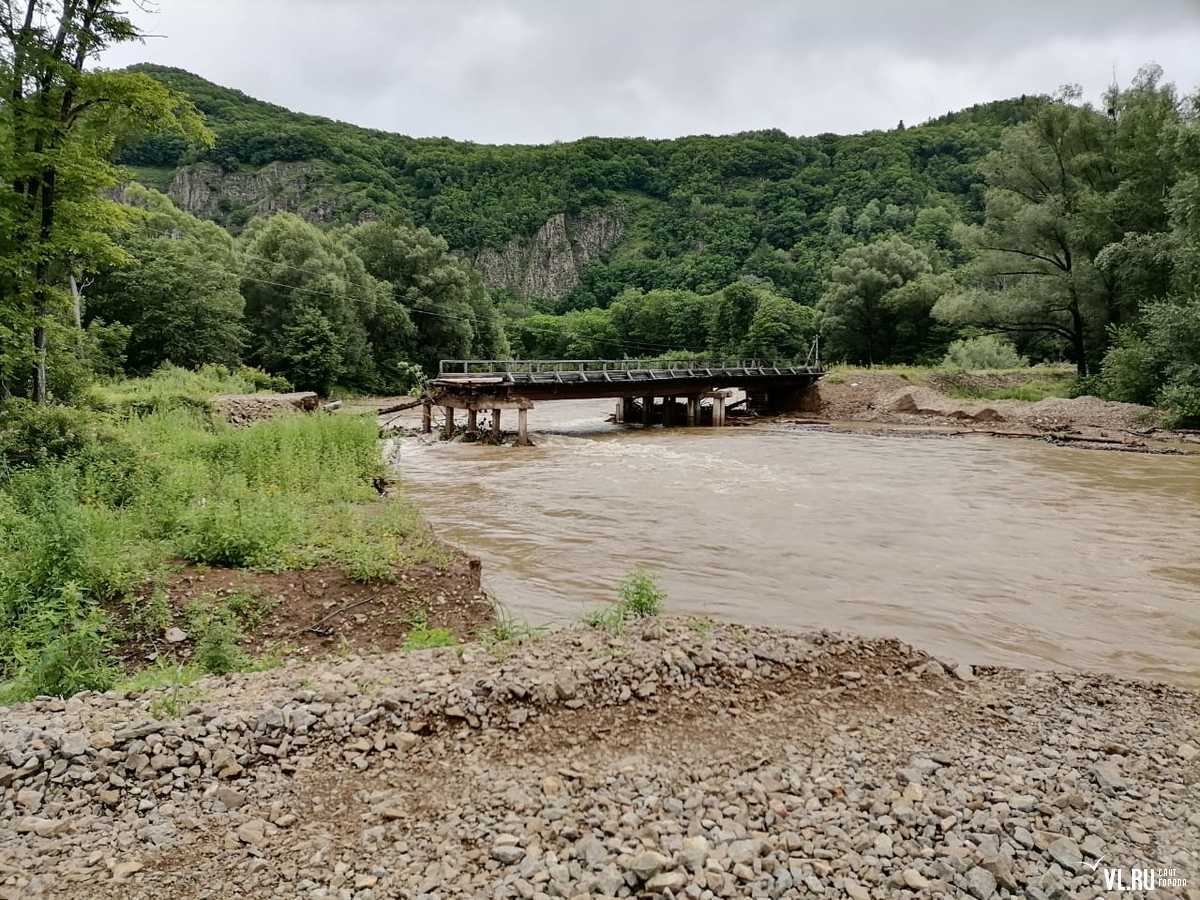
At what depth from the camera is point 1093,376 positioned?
36125mm

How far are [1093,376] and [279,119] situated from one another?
204843 mm

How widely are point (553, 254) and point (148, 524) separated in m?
189

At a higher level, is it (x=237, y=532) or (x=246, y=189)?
(x=246, y=189)

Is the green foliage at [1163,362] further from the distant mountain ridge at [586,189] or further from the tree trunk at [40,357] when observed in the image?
the distant mountain ridge at [586,189]

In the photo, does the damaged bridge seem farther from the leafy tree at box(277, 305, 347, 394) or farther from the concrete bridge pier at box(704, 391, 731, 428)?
the leafy tree at box(277, 305, 347, 394)

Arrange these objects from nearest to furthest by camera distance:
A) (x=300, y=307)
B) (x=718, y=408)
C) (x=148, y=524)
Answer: (x=148, y=524), (x=718, y=408), (x=300, y=307)

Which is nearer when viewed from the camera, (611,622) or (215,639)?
(215,639)

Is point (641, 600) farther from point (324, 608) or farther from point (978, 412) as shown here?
point (978, 412)

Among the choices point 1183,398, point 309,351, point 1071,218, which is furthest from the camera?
point 309,351

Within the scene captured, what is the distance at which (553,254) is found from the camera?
18888 cm

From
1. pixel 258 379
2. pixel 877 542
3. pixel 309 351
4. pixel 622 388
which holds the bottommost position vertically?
pixel 877 542

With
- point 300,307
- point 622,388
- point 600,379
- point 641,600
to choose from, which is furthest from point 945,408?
point 300,307

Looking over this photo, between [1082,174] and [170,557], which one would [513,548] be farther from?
[1082,174]

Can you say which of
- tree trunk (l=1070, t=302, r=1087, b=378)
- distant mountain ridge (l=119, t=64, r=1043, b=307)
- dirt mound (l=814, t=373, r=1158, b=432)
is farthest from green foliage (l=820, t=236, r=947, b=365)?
distant mountain ridge (l=119, t=64, r=1043, b=307)
